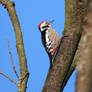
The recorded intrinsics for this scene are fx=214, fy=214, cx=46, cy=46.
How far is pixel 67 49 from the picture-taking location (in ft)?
3.29

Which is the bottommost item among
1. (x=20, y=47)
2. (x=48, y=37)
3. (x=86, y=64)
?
(x=48, y=37)

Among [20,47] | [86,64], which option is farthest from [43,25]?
[86,64]

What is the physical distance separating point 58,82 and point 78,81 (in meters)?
0.69

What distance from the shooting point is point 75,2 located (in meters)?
0.95

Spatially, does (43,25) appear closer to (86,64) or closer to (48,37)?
(48,37)

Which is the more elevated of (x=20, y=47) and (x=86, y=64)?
(x=86, y=64)

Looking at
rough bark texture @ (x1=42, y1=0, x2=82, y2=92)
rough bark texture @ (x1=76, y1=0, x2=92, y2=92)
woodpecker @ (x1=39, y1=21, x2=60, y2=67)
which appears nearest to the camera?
rough bark texture @ (x1=76, y1=0, x2=92, y2=92)

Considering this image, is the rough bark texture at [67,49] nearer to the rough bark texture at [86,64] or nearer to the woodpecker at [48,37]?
the woodpecker at [48,37]

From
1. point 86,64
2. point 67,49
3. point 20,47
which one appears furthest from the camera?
point 20,47

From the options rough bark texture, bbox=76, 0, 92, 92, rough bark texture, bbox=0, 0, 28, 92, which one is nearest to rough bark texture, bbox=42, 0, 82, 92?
rough bark texture, bbox=0, 0, 28, 92

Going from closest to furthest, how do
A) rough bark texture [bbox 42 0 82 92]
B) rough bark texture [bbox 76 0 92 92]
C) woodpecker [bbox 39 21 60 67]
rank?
rough bark texture [bbox 76 0 92 92] < rough bark texture [bbox 42 0 82 92] < woodpecker [bbox 39 21 60 67]

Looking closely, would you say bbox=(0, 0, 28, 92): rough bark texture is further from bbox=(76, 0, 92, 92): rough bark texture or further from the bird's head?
bbox=(76, 0, 92, 92): rough bark texture

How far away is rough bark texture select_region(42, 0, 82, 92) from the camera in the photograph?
97cm

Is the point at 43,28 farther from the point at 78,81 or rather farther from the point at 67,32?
the point at 78,81
